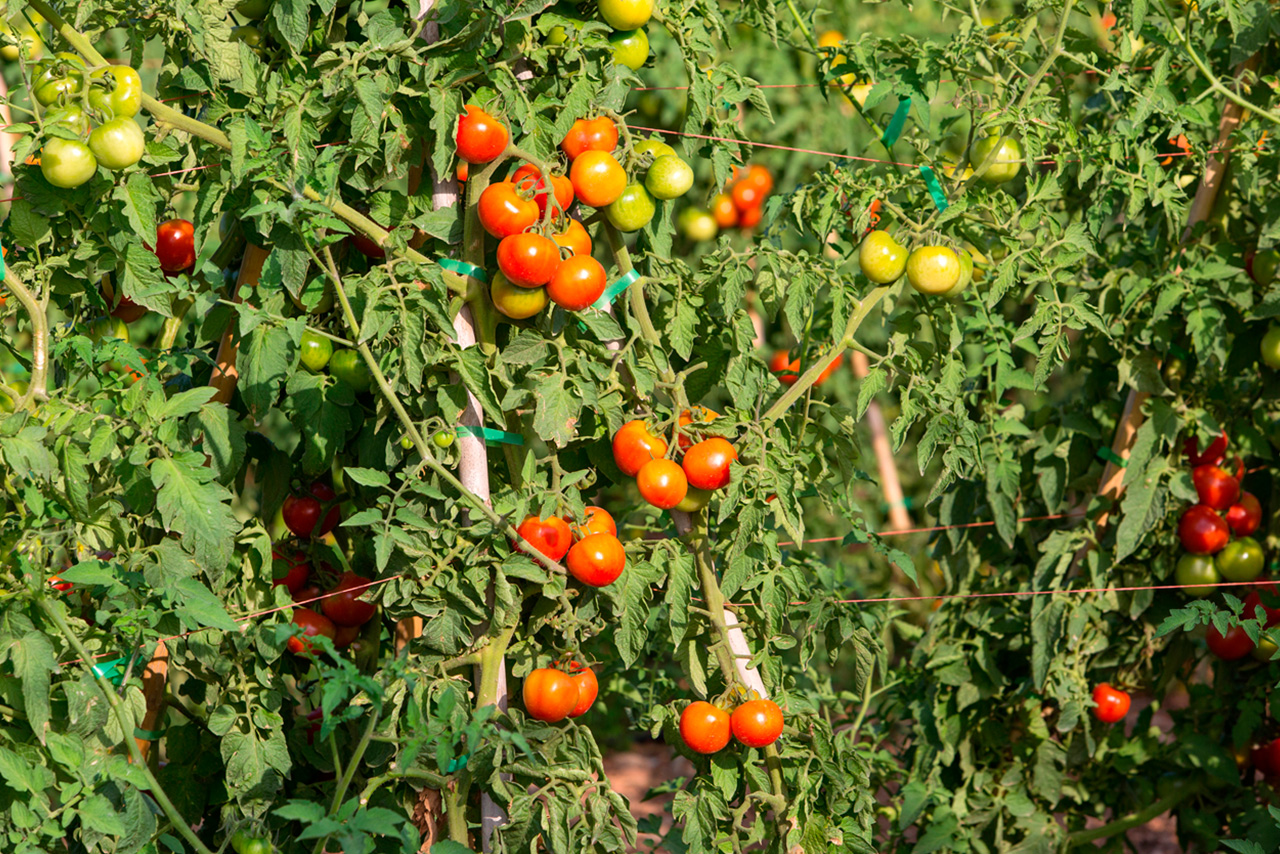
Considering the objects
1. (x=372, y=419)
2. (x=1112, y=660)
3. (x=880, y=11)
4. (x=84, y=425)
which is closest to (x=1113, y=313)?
(x=1112, y=660)

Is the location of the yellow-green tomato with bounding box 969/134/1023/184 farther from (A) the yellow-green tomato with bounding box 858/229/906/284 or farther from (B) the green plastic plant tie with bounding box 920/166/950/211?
(A) the yellow-green tomato with bounding box 858/229/906/284

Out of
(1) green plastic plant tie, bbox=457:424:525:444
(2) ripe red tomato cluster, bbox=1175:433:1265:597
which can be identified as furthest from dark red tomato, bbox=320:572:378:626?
(2) ripe red tomato cluster, bbox=1175:433:1265:597

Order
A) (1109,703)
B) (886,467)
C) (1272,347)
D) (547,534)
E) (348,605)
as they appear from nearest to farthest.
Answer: (547,534), (348,605), (1272,347), (1109,703), (886,467)

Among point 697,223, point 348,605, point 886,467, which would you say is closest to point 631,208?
point 348,605

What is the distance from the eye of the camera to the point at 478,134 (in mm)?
1405

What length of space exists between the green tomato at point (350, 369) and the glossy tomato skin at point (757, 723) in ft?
2.14

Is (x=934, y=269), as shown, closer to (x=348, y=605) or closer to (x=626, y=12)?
(x=626, y=12)

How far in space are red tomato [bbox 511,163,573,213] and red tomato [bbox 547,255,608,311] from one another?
2.8 inches

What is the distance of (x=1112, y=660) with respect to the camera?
7.07ft

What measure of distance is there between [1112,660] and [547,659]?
1183mm

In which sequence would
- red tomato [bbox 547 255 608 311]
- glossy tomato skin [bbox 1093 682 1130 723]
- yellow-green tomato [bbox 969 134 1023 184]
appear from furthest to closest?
glossy tomato skin [bbox 1093 682 1130 723], yellow-green tomato [bbox 969 134 1023 184], red tomato [bbox 547 255 608 311]

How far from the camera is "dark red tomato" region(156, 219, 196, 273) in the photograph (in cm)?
163

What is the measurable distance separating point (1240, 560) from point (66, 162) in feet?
6.26

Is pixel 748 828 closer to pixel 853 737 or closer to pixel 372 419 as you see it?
pixel 853 737
